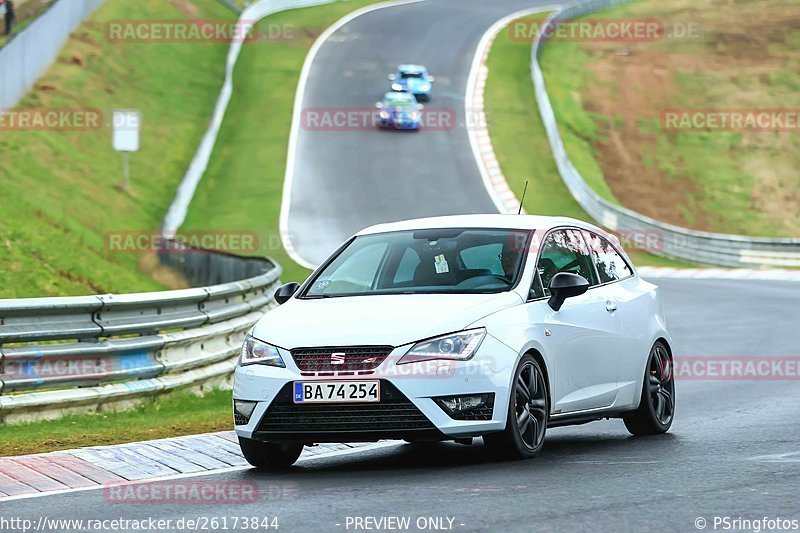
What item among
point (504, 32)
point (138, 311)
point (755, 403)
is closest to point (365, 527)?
point (138, 311)

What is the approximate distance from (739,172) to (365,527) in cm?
4425

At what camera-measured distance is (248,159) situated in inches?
1735

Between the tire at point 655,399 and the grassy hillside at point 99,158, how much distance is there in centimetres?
964

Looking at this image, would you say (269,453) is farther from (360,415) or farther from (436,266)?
(436,266)

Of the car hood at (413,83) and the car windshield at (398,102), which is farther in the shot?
the car hood at (413,83)

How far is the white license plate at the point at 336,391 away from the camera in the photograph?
28.0 ft

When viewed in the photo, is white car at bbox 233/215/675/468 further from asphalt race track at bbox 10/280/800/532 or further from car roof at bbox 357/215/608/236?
asphalt race track at bbox 10/280/800/532

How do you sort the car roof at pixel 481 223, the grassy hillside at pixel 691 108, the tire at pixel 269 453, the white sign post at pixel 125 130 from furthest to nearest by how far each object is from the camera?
1. the grassy hillside at pixel 691 108
2. the white sign post at pixel 125 130
3. the car roof at pixel 481 223
4. the tire at pixel 269 453

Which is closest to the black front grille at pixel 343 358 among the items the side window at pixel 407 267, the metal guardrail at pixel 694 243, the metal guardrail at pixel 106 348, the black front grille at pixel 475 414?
the black front grille at pixel 475 414

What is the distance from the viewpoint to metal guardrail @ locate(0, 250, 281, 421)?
1113 centimetres

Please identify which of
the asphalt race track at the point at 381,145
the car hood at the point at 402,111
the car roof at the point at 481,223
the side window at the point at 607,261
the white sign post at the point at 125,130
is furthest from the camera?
the car hood at the point at 402,111

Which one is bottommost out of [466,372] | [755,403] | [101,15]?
[755,403]

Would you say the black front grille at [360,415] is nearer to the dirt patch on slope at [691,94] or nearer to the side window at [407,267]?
the side window at [407,267]

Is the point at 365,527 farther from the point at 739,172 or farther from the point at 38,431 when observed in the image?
the point at 739,172
